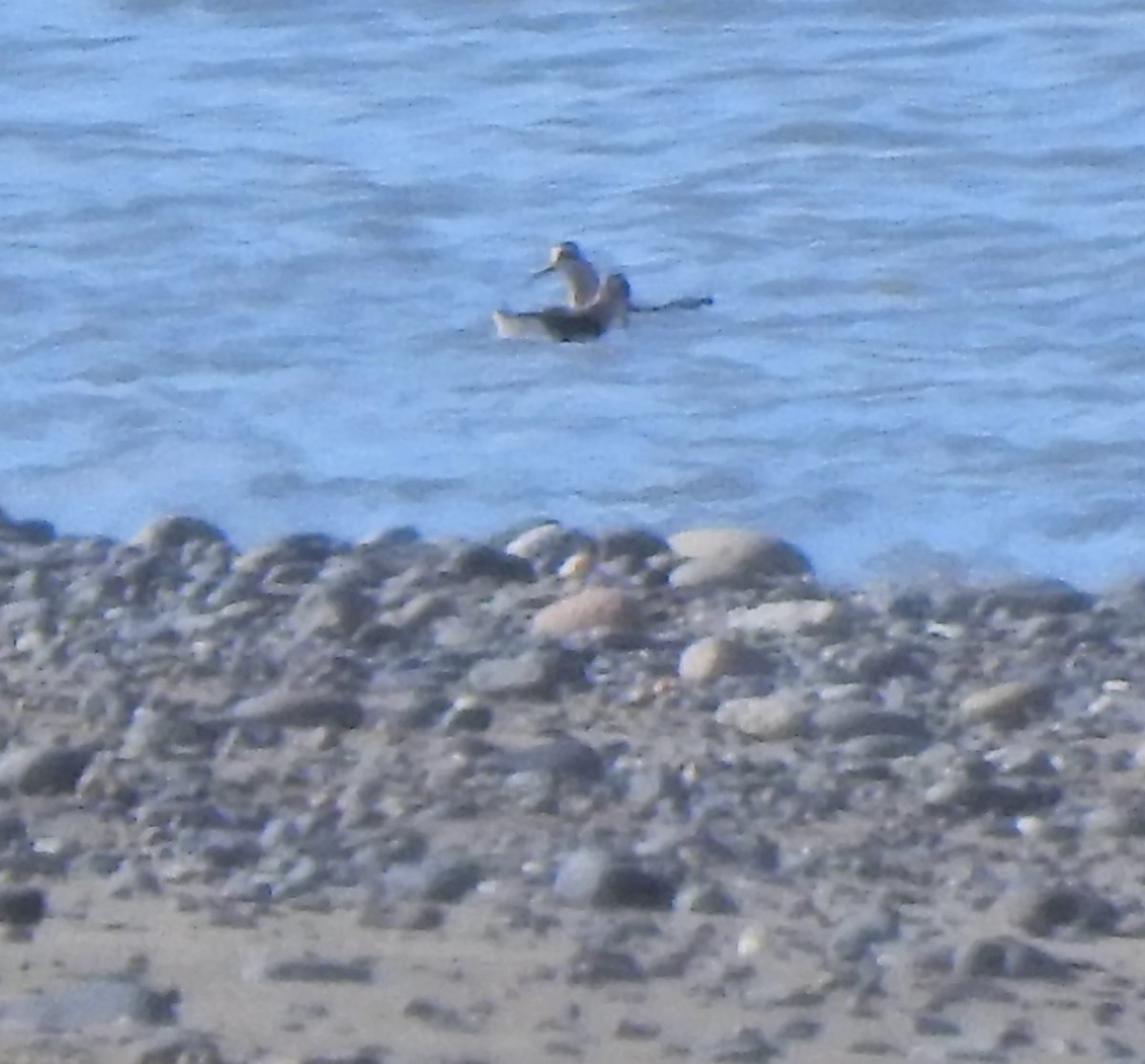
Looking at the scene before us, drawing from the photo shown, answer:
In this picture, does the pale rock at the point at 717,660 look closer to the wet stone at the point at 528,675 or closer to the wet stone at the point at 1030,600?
the wet stone at the point at 528,675

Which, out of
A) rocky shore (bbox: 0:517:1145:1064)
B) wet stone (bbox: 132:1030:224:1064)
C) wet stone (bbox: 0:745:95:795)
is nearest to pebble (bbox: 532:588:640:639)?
rocky shore (bbox: 0:517:1145:1064)

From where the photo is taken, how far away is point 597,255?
414 inches

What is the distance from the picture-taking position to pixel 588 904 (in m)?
4.61

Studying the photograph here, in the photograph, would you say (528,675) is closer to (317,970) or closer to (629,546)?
(629,546)

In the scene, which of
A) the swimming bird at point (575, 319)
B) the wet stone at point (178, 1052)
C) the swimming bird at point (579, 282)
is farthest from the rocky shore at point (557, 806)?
the swimming bird at point (579, 282)

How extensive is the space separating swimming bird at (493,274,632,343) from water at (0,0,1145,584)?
6 cm

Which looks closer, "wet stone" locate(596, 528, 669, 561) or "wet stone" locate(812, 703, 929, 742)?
"wet stone" locate(812, 703, 929, 742)

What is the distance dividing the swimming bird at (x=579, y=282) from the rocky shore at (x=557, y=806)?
242 cm

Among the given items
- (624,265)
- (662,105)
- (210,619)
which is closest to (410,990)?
(210,619)

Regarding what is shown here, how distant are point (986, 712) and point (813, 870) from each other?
0.94m

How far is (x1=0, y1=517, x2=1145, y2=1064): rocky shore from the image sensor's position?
4160 mm

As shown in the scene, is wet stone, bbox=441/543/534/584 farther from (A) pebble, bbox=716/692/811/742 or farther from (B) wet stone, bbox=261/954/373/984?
(B) wet stone, bbox=261/954/373/984

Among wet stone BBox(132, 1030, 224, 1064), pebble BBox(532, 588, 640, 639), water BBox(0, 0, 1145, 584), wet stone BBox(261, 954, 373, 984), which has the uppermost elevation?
wet stone BBox(132, 1030, 224, 1064)

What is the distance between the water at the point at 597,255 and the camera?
7.94 meters
